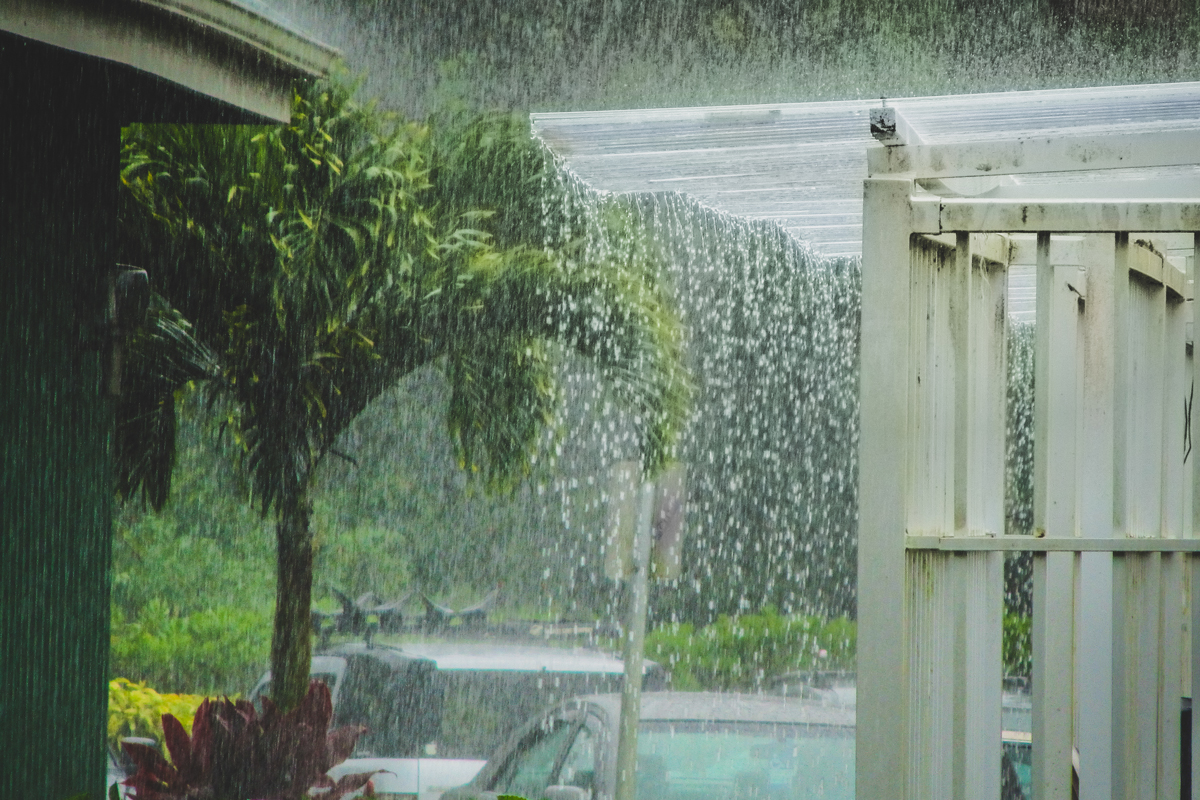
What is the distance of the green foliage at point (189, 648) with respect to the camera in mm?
9094

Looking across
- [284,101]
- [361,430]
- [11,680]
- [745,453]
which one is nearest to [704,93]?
[745,453]

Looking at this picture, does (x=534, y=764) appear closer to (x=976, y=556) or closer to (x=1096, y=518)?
(x=1096, y=518)

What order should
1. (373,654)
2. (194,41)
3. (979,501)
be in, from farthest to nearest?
1. (373,654)
2. (194,41)
3. (979,501)

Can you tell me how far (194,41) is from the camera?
9.91ft

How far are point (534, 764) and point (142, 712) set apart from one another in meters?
3.09

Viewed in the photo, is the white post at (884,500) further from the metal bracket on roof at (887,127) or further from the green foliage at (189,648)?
the green foliage at (189,648)

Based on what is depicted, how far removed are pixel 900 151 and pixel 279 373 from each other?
5.92 meters

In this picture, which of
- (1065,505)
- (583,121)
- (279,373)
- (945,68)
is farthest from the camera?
(945,68)

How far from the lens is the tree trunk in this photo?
7.11 metres

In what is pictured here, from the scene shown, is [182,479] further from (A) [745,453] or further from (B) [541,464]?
(A) [745,453]

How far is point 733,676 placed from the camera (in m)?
9.73

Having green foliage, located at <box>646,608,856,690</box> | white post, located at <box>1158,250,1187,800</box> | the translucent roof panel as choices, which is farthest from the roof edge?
green foliage, located at <box>646,608,856,690</box>

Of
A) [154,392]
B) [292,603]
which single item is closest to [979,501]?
[154,392]

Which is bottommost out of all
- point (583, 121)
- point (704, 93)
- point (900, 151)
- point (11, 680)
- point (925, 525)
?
point (11, 680)
